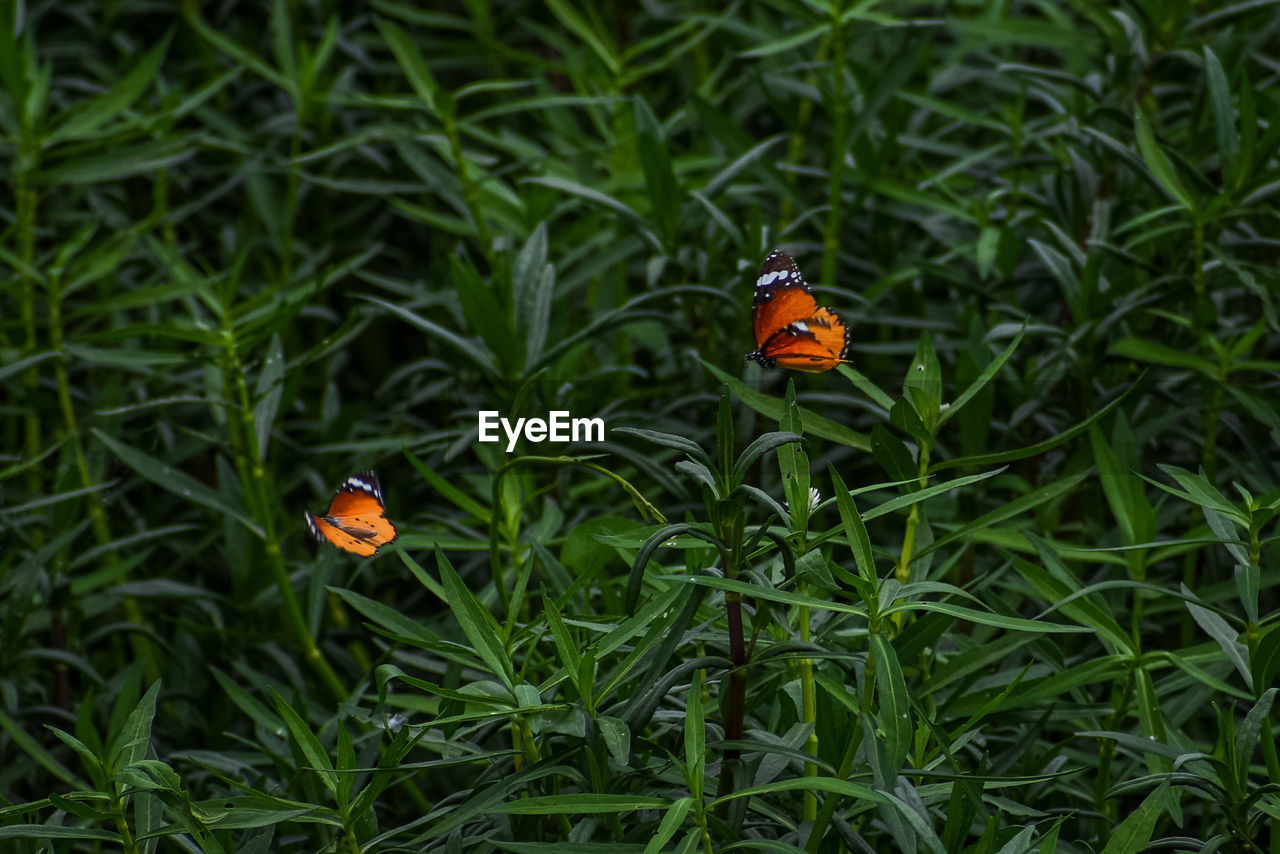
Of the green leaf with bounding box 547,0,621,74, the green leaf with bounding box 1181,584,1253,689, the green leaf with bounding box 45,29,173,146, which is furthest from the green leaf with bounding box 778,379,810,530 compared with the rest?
the green leaf with bounding box 45,29,173,146

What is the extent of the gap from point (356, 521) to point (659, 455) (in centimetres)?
41

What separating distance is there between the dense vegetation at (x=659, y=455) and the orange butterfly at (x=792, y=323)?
0.04 meters

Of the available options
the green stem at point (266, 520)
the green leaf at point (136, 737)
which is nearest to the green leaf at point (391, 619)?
the green leaf at point (136, 737)

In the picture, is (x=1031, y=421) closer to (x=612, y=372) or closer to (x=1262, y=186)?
(x=1262, y=186)

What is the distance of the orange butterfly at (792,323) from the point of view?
70 cm

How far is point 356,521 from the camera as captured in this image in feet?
2.40

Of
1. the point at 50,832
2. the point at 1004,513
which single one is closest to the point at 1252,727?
the point at 1004,513

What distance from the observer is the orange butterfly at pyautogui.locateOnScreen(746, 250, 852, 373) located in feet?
2.30

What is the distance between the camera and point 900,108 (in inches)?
50.2

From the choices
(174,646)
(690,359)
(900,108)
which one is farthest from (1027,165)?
(174,646)

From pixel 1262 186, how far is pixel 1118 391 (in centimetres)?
20

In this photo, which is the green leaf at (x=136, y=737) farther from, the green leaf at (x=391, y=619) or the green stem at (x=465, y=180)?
the green stem at (x=465, y=180)

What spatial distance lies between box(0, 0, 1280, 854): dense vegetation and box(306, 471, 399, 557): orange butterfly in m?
0.04

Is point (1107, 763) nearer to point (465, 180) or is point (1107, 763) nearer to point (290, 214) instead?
point (465, 180)
